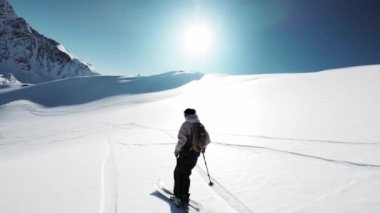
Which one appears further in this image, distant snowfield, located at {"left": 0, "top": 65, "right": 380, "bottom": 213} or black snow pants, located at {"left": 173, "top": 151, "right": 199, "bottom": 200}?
black snow pants, located at {"left": 173, "top": 151, "right": 199, "bottom": 200}

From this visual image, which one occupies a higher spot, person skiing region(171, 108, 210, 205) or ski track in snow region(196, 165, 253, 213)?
person skiing region(171, 108, 210, 205)

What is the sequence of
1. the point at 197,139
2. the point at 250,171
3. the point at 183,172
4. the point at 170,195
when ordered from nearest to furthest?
the point at 197,139, the point at 183,172, the point at 170,195, the point at 250,171

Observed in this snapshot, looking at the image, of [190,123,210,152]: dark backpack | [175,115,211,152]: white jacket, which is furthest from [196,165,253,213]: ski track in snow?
[175,115,211,152]: white jacket

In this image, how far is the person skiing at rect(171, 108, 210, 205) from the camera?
6340 mm

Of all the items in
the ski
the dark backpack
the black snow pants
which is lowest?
the ski

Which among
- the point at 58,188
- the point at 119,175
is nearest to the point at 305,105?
the point at 119,175

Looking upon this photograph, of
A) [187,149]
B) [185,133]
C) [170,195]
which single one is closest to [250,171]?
[170,195]

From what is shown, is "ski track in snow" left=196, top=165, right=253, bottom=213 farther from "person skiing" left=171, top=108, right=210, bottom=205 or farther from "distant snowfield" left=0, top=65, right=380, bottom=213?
"person skiing" left=171, top=108, right=210, bottom=205

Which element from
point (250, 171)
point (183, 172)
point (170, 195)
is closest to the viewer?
point (183, 172)

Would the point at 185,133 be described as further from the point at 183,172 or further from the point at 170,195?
the point at 170,195

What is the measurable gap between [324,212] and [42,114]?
52.5 m

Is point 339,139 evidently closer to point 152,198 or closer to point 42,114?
point 152,198

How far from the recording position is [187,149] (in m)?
6.42

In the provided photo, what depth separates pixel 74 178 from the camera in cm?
892
